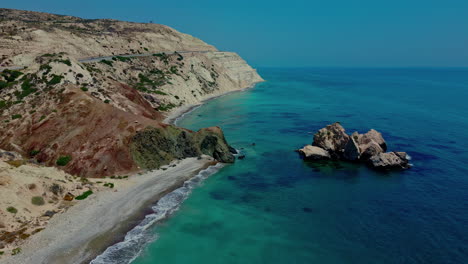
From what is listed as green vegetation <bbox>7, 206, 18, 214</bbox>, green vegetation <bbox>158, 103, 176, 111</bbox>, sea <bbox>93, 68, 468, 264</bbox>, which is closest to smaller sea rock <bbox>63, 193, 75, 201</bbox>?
green vegetation <bbox>7, 206, 18, 214</bbox>

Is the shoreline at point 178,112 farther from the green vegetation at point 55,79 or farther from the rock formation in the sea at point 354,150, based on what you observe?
the rock formation in the sea at point 354,150

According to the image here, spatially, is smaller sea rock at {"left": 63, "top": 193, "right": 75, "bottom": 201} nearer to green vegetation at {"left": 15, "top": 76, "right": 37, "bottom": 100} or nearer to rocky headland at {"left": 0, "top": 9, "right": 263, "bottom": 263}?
rocky headland at {"left": 0, "top": 9, "right": 263, "bottom": 263}

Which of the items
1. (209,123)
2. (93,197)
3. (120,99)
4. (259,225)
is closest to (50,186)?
(93,197)

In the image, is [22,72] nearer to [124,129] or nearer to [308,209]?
[124,129]

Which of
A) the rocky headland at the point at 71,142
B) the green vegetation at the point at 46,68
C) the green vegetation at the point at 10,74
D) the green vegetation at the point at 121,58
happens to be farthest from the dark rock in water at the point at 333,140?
the green vegetation at the point at 121,58

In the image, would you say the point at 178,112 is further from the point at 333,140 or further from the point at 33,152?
the point at 333,140
